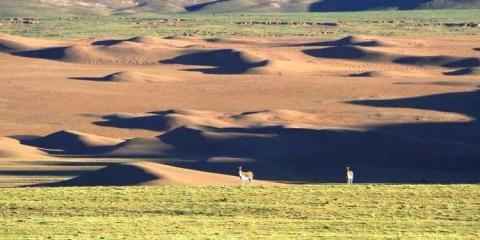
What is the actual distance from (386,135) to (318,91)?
15860 mm

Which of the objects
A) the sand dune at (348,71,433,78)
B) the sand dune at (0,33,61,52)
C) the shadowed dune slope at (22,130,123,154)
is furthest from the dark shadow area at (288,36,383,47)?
the shadowed dune slope at (22,130,123,154)

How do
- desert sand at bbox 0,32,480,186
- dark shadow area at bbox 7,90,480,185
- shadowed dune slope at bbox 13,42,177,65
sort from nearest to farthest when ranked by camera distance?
dark shadow area at bbox 7,90,480,185, desert sand at bbox 0,32,480,186, shadowed dune slope at bbox 13,42,177,65

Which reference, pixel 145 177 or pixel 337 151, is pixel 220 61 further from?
pixel 145 177

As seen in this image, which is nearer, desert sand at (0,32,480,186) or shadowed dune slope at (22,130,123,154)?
desert sand at (0,32,480,186)

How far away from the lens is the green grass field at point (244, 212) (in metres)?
19.7

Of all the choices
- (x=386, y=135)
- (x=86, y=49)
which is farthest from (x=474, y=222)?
(x=86, y=49)

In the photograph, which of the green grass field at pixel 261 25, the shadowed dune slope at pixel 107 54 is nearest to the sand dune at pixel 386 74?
the shadowed dune slope at pixel 107 54

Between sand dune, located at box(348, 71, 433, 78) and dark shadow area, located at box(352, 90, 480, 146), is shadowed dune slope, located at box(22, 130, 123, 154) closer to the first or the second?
dark shadow area, located at box(352, 90, 480, 146)

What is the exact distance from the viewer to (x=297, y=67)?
6681 centimetres

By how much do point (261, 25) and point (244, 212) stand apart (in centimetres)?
8243

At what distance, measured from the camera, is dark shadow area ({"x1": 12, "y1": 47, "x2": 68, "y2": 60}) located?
7250 cm

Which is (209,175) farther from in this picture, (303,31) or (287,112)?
(303,31)

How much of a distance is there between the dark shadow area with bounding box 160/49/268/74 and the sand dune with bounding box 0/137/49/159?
82.0 ft

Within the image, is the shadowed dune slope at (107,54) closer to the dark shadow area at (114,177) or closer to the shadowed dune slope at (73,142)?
the shadowed dune slope at (73,142)
